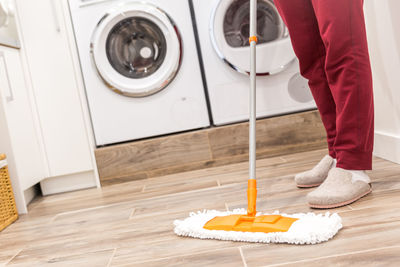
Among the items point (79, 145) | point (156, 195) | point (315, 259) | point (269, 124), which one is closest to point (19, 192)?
point (79, 145)

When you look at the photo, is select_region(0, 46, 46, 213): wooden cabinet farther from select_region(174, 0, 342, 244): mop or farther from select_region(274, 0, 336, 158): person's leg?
select_region(274, 0, 336, 158): person's leg

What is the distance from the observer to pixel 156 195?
162cm

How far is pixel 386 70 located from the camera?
1.45 meters

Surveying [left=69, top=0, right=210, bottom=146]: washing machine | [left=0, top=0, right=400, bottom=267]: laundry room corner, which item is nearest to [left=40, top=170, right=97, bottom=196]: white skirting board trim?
[left=0, top=0, right=400, bottom=267]: laundry room corner

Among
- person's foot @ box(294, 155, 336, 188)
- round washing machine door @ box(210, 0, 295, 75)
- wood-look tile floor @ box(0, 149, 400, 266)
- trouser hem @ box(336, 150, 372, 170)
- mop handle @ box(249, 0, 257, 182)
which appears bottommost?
wood-look tile floor @ box(0, 149, 400, 266)

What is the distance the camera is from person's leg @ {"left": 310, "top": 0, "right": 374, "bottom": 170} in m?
1.08

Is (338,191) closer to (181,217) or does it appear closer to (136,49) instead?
(181,217)

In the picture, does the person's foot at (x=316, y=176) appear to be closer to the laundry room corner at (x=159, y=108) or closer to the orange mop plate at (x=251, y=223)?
the laundry room corner at (x=159, y=108)

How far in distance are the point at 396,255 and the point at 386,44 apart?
892 mm

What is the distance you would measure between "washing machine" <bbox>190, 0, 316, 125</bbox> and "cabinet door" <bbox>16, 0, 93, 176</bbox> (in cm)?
63

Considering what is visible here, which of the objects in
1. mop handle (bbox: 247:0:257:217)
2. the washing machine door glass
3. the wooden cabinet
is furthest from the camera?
the washing machine door glass

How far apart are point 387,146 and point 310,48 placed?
0.50 m

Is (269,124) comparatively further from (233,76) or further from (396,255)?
(396,255)

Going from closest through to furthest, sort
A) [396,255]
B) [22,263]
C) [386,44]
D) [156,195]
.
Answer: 1. [396,255]
2. [22,263]
3. [386,44]
4. [156,195]
